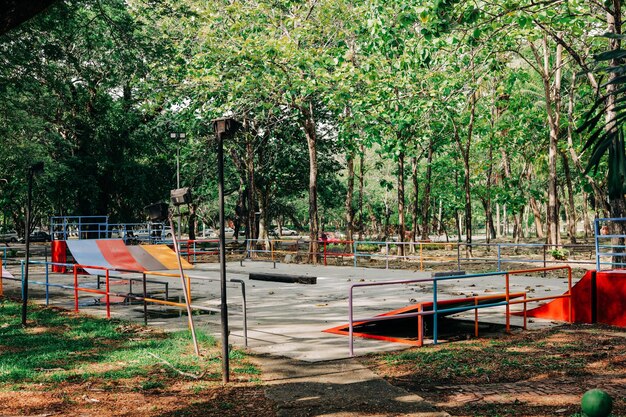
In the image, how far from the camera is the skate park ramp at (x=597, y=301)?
37.7ft

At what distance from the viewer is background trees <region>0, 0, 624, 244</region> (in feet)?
53.8

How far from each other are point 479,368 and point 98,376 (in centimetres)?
501

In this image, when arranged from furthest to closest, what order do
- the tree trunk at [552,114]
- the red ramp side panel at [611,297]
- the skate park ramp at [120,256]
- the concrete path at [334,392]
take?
the tree trunk at [552,114] < the skate park ramp at [120,256] < the red ramp side panel at [611,297] < the concrete path at [334,392]

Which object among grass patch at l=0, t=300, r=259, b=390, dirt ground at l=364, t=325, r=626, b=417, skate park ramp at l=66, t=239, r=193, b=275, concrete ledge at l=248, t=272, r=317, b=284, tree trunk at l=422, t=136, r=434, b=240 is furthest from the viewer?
tree trunk at l=422, t=136, r=434, b=240

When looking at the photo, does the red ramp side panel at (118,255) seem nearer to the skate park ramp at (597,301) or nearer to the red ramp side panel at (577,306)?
the red ramp side panel at (577,306)

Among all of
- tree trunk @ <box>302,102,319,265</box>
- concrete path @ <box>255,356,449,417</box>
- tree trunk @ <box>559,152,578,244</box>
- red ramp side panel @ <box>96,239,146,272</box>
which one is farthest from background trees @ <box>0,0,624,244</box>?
red ramp side panel @ <box>96,239,146,272</box>

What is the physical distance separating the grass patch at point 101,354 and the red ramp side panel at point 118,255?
366 inches

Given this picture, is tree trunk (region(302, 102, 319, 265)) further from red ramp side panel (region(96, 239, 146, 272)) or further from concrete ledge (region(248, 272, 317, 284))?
red ramp side panel (region(96, 239, 146, 272))

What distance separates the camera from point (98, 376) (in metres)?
8.03

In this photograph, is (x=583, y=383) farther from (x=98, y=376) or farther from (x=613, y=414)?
(x=98, y=376)

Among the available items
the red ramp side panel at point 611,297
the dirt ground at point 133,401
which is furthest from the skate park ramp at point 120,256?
the red ramp side panel at point 611,297

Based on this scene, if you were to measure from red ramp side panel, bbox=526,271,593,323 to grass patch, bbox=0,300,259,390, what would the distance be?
680cm

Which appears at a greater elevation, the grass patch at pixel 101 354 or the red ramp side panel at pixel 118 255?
the red ramp side panel at pixel 118 255

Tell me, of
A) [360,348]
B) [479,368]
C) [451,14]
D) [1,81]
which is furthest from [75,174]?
[479,368]
